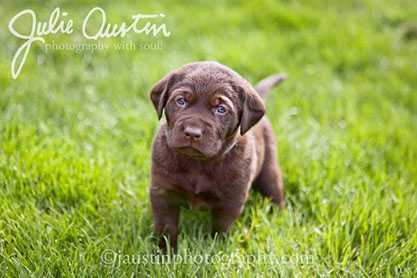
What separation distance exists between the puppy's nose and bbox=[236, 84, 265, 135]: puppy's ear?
1.17ft

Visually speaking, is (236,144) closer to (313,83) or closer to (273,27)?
(313,83)

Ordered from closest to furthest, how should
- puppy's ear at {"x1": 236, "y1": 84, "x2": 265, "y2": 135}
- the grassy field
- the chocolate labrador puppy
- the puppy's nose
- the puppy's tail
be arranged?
the puppy's nose → the chocolate labrador puppy → puppy's ear at {"x1": 236, "y1": 84, "x2": 265, "y2": 135} → the grassy field → the puppy's tail

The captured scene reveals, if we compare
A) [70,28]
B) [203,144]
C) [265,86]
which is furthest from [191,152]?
[70,28]

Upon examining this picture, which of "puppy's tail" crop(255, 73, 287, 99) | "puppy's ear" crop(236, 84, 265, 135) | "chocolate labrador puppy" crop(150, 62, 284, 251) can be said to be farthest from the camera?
"puppy's tail" crop(255, 73, 287, 99)

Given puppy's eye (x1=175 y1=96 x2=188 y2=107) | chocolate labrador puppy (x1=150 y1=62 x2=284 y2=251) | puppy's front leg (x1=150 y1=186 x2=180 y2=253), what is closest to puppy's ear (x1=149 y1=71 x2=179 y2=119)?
chocolate labrador puppy (x1=150 y1=62 x2=284 y2=251)

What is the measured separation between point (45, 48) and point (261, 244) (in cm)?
360

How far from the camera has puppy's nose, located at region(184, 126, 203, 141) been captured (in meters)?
2.75

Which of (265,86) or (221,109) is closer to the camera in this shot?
(221,109)

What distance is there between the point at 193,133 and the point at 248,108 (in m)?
0.45

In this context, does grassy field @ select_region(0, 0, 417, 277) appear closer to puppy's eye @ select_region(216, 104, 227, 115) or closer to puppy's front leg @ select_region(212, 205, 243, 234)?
puppy's front leg @ select_region(212, 205, 243, 234)

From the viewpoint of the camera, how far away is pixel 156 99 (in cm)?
313

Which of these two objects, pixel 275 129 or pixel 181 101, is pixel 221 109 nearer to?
pixel 181 101

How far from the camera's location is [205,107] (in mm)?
2887

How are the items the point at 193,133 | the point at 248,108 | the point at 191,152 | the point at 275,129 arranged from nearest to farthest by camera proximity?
the point at 193,133 < the point at 191,152 < the point at 248,108 < the point at 275,129
